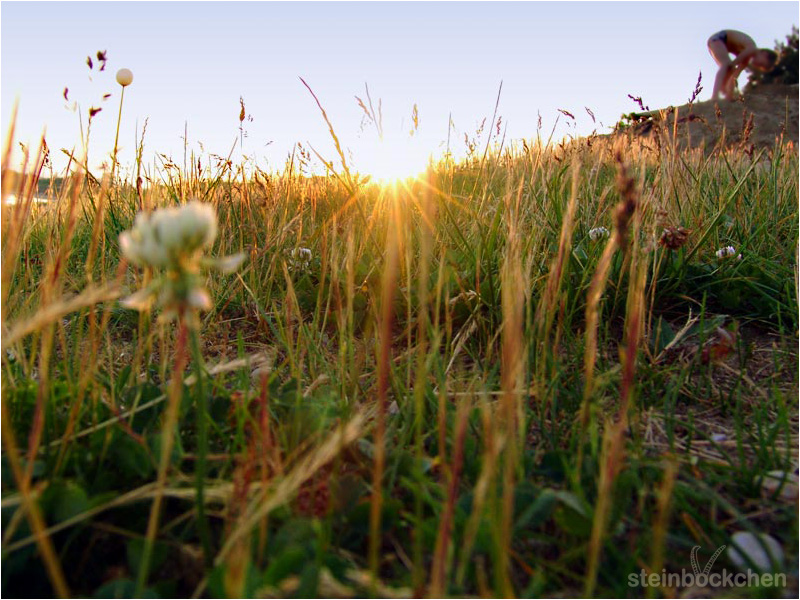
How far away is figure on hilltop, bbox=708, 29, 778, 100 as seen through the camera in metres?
1.11

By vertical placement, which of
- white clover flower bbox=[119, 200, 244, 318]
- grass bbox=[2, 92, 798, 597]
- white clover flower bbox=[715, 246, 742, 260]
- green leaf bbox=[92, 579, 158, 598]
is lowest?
green leaf bbox=[92, 579, 158, 598]

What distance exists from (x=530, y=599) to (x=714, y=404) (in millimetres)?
790

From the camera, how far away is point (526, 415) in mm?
1123

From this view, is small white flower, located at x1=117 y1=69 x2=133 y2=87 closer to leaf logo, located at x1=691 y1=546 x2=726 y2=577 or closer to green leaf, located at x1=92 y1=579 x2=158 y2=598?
green leaf, located at x1=92 y1=579 x2=158 y2=598

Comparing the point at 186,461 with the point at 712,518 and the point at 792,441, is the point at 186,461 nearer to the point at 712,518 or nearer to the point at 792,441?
the point at 712,518

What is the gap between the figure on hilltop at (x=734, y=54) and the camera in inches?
43.6

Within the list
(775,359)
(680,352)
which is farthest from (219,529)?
(775,359)

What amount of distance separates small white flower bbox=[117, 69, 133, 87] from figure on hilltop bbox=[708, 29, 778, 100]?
1.53m

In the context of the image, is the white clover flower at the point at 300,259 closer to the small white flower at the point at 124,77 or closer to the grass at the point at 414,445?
the grass at the point at 414,445

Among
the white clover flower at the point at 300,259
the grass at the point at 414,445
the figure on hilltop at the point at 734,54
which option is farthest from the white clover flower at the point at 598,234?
the white clover flower at the point at 300,259

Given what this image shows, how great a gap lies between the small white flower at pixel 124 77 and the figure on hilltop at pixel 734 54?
1530mm

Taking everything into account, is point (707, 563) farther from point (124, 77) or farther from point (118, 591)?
point (124, 77)

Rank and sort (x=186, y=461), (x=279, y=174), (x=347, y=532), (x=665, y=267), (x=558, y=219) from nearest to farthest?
1. (x=347, y=532)
2. (x=186, y=461)
3. (x=665, y=267)
4. (x=558, y=219)
5. (x=279, y=174)

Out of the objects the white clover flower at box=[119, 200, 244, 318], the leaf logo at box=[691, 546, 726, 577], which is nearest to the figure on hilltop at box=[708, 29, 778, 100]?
the leaf logo at box=[691, 546, 726, 577]
